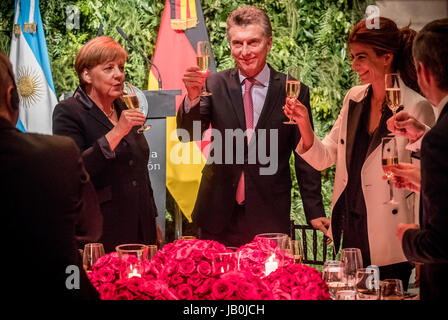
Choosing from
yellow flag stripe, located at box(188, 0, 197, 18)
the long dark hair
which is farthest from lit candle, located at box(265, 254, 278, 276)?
yellow flag stripe, located at box(188, 0, 197, 18)

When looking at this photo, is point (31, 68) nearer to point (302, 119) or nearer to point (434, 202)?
point (302, 119)

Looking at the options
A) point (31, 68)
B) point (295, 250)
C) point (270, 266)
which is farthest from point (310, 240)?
point (31, 68)

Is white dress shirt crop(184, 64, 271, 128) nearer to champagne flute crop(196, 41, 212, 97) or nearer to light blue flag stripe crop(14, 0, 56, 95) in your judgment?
champagne flute crop(196, 41, 212, 97)

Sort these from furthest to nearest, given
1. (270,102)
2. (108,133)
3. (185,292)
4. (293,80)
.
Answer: (270,102) → (108,133) → (293,80) → (185,292)

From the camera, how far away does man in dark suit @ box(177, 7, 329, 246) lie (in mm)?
3266

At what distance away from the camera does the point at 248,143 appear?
3318 mm

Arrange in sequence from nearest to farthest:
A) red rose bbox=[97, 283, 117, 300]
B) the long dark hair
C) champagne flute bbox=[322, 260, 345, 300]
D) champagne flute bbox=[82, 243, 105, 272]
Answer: red rose bbox=[97, 283, 117, 300], champagne flute bbox=[322, 260, 345, 300], champagne flute bbox=[82, 243, 105, 272], the long dark hair

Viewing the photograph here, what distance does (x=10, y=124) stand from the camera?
1812 millimetres

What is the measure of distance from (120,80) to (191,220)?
1038mm

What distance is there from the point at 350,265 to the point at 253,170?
115 cm

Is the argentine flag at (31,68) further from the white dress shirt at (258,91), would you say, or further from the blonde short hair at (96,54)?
the white dress shirt at (258,91)

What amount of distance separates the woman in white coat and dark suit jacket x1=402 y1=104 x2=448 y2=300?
0.94m
